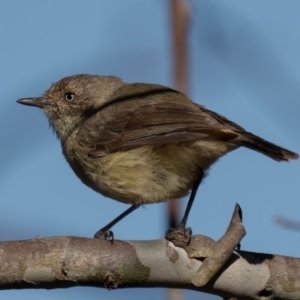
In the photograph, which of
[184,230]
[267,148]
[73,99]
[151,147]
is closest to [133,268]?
[184,230]

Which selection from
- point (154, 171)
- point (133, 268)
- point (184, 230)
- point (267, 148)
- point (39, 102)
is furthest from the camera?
point (39, 102)

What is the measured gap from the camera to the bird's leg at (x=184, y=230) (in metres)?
3.01

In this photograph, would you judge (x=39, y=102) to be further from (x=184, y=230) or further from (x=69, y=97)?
(x=184, y=230)

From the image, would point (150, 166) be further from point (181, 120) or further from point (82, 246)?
point (82, 246)

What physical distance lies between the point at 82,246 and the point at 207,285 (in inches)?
23.7

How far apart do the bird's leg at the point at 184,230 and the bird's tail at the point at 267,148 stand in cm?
51

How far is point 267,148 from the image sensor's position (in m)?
3.91

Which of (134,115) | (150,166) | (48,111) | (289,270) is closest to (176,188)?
(150,166)

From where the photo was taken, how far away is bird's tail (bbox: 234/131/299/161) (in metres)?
3.88

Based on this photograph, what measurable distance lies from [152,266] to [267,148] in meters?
1.31

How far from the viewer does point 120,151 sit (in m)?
4.44

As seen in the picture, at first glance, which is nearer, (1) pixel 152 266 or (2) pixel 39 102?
(1) pixel 152 266

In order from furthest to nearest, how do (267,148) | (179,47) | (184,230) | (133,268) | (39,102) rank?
(39,102)
(267,148)
(184,230)
(133,268)
(179,47)

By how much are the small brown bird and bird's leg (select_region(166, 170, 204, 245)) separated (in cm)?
1
